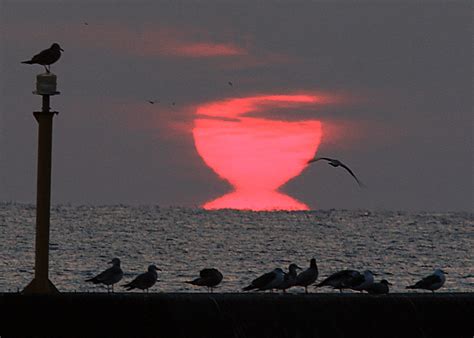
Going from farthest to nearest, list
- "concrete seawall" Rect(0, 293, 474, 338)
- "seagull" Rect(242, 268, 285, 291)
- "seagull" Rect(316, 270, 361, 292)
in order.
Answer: "seagull" Rect(316, 270, 361, 292), "seagull" Rect(242, 268, 285, 291), "concrete seawall" Rect(0, 293, 474, 338)

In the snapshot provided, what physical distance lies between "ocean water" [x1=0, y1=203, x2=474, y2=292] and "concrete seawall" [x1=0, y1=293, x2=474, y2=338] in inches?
1103

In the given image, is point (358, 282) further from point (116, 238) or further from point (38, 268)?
point (116, 238)

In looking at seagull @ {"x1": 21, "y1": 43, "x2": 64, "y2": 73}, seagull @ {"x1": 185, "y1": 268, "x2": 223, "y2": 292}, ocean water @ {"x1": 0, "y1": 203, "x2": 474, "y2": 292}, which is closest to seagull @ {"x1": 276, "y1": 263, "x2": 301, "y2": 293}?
seagull @ {"x1": 185, "y1": 268, "x2": 223, "y2": 292}

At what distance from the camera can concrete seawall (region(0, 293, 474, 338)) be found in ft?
68.9

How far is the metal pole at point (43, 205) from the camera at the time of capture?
75.7 feet

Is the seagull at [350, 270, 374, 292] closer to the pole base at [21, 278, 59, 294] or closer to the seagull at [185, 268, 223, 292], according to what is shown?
the seagull at [185, 268, 223, 292]

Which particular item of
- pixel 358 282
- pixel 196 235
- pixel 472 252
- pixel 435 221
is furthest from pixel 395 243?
pixel 358 282

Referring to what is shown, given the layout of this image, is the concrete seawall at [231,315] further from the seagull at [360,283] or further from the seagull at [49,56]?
the seagull at [49,56]

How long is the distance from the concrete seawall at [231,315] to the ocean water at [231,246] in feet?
91.9

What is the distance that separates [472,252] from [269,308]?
7433 centimetres

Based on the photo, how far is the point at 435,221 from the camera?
154875 millimetres

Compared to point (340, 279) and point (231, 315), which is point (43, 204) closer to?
point (231, 315)

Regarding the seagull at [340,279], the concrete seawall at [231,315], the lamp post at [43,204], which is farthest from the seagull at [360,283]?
the lamp post at [43,204]

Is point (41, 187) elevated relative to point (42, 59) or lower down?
lower down
